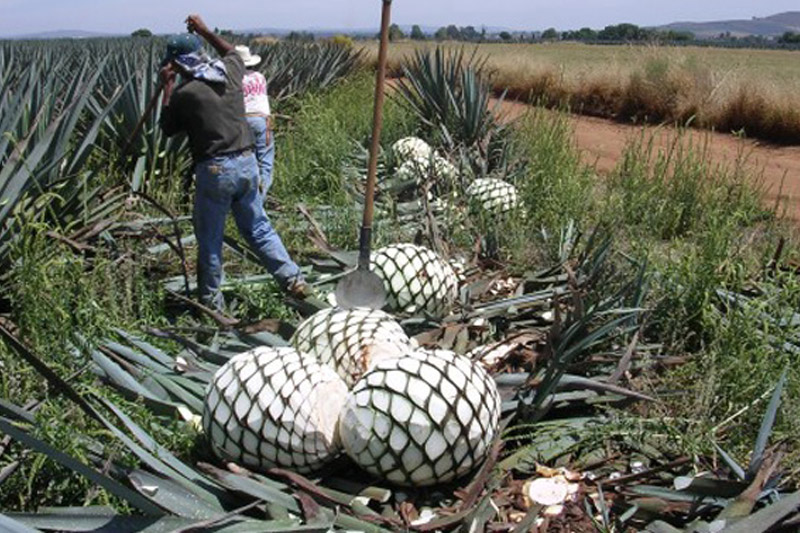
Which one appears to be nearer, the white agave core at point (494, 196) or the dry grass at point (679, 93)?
the white agave core at point (494, 196)

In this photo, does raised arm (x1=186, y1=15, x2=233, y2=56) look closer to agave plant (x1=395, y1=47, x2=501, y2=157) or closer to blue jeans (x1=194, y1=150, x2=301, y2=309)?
blue jeans (x1=194, y1=150, x2=301, y2=309)

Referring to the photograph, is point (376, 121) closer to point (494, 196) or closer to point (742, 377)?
point (742, 377)

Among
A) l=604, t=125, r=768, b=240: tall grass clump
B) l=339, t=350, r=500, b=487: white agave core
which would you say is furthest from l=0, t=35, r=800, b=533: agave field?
l=604, t=125, r=768, b=240: tall grass clump

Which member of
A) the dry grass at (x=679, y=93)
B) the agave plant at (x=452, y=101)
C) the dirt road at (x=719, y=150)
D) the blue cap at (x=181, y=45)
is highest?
the blue cap at (x=181, y=45)

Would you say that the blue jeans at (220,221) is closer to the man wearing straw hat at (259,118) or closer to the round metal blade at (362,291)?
the round metal blade at (362,291)

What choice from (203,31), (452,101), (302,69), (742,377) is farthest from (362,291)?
(302,69)

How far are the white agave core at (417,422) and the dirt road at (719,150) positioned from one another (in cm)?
665

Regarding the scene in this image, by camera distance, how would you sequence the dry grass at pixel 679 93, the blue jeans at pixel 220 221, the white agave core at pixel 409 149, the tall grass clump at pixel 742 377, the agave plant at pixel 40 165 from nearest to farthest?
1. the tall grass clump at pixel 742 377
2. the agave plant at pixel 40 165
3. the blue jeans at pixel 220 221
4. the white agave core at pixel 409 149
5. the dry grass at pixel 679 93

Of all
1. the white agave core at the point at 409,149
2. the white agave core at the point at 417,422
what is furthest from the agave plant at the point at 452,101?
the white agave core at the point at 417,422

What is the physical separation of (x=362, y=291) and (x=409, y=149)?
3.58m

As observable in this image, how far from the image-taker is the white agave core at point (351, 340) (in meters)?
2.83

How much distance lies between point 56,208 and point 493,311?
7.41 ft

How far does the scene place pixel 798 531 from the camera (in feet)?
7.30

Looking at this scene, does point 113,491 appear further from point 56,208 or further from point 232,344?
point 56,208
